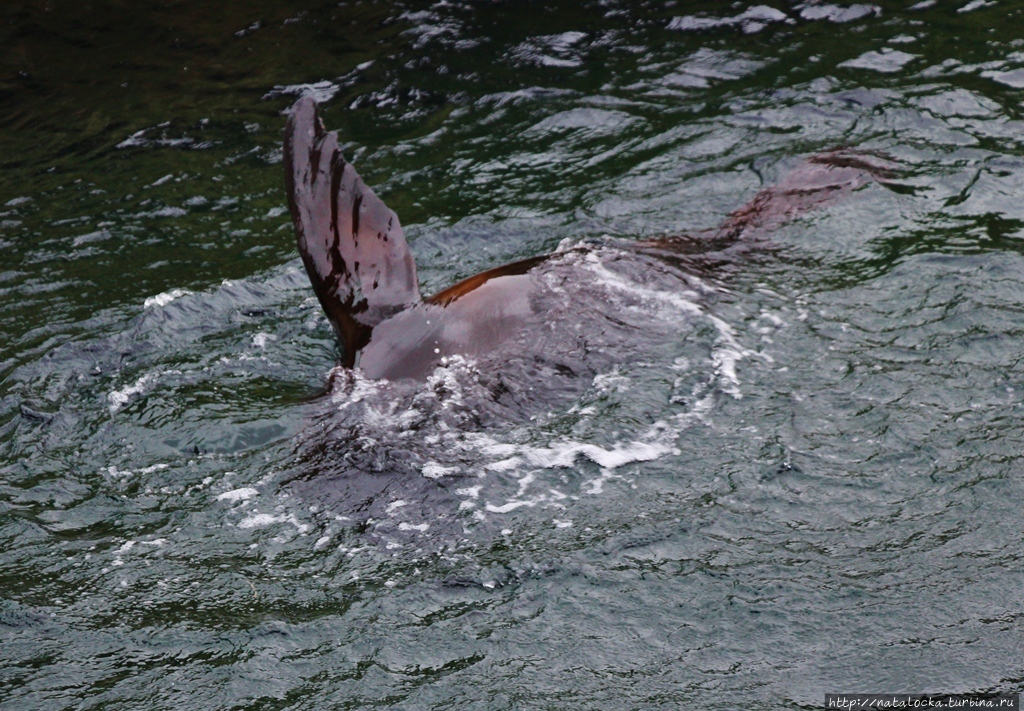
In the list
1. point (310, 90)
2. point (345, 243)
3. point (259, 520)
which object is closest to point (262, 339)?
point (345, 243)

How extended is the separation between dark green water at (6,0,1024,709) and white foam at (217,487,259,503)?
28mm

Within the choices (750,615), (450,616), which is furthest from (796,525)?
(450,616)

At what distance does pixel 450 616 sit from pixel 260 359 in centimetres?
223

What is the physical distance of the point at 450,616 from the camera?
3387 mm

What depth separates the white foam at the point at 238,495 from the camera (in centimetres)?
405

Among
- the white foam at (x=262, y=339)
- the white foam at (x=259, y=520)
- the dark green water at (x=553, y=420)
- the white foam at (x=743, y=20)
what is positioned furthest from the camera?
the white foam at (x=743, y=20)

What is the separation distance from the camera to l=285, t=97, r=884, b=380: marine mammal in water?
4.52 m

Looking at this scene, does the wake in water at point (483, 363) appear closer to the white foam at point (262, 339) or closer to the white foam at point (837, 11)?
the white foam at point (262, 339)

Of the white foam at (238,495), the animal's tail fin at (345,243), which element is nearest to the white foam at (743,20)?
the animal's tail fin at (345,243)

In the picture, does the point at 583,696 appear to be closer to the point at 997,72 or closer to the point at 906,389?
the point at 906,389

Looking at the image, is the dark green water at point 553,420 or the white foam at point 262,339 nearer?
the dark green water at point 553,420

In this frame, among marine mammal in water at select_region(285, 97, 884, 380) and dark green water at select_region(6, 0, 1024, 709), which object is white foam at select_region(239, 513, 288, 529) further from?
marine mammal in water at select_region(285, 97, 884, 380)

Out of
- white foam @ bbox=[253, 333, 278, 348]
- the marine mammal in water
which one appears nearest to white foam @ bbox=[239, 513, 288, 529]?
the marine mammal in water

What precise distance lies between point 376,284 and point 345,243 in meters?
0.24
